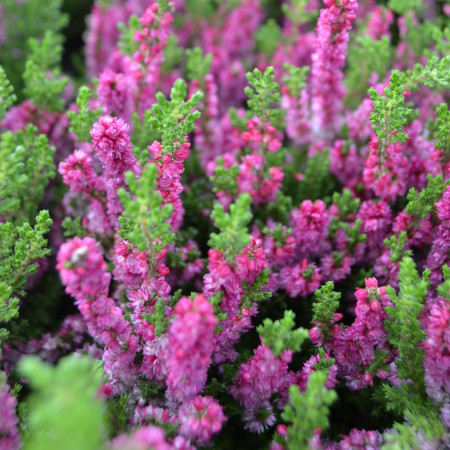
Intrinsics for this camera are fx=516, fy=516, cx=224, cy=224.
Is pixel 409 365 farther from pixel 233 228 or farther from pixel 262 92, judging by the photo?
pixel 262 92

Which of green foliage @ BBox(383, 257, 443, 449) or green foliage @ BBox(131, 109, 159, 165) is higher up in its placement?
green foliage @ BBox(131, 109, 159, 165)

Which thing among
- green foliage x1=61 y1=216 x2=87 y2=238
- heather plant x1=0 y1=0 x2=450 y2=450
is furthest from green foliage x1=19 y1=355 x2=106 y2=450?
green foliage x1=61 y1=216 x2=87 y2=238

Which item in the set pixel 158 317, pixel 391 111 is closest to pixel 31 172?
pixel 158 317

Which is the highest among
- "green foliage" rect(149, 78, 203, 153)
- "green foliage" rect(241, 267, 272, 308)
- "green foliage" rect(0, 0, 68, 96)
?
"green foliage" rect(0, 0, 68, 96)

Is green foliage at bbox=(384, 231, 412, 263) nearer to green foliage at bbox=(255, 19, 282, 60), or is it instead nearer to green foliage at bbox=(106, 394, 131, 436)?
green foliage at bbox=(106, 394, 131, 436)

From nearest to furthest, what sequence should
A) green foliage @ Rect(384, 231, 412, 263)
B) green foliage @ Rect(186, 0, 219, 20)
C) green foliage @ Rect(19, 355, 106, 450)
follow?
green foliage @ Rect(19, 355, 106, 450) → green foliage @ Rect(384, 231, 412, 263) → green foliage @ Rect(186, 0, 219, 20)

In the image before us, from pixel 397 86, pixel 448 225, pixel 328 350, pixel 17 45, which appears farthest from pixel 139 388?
pixel 17 45
